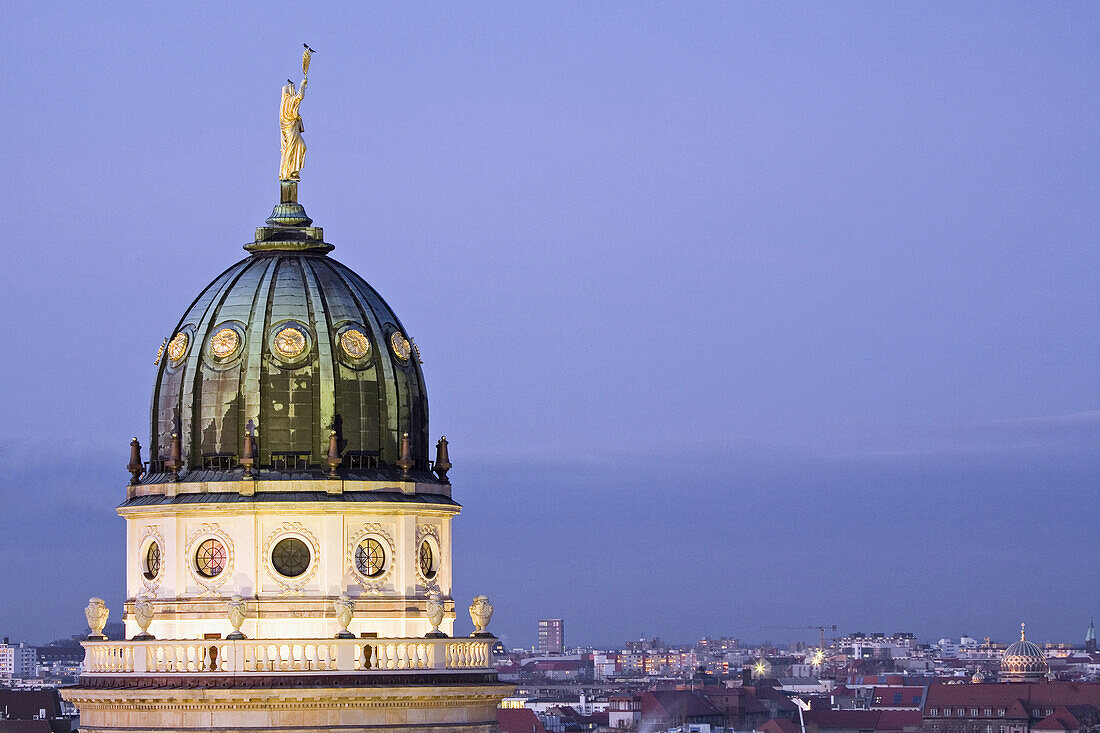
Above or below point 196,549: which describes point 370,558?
below

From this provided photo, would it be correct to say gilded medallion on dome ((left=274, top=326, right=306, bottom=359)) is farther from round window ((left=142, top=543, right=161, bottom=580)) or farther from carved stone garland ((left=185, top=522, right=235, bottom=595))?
round window ((left=142, top=543, right=161, bottom=580))

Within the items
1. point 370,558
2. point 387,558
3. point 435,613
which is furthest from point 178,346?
point 435,613

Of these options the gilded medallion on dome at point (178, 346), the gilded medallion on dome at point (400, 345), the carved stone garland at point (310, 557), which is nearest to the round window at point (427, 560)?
the carved stone garland at point (310, 557)

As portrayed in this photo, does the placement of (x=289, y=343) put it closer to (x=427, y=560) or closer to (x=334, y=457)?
(x=334, y=457)

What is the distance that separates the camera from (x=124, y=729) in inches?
1531

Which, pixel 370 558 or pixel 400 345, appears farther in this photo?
pixel 400 345

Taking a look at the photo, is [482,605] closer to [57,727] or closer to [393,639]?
[393,639]

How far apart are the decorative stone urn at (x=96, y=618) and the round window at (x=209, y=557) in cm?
200

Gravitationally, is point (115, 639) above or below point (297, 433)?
below

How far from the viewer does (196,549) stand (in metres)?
38.5

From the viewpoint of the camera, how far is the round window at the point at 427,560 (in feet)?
128

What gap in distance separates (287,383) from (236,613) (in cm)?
356

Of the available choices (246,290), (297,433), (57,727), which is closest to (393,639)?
(297,433)

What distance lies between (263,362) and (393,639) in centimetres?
453
